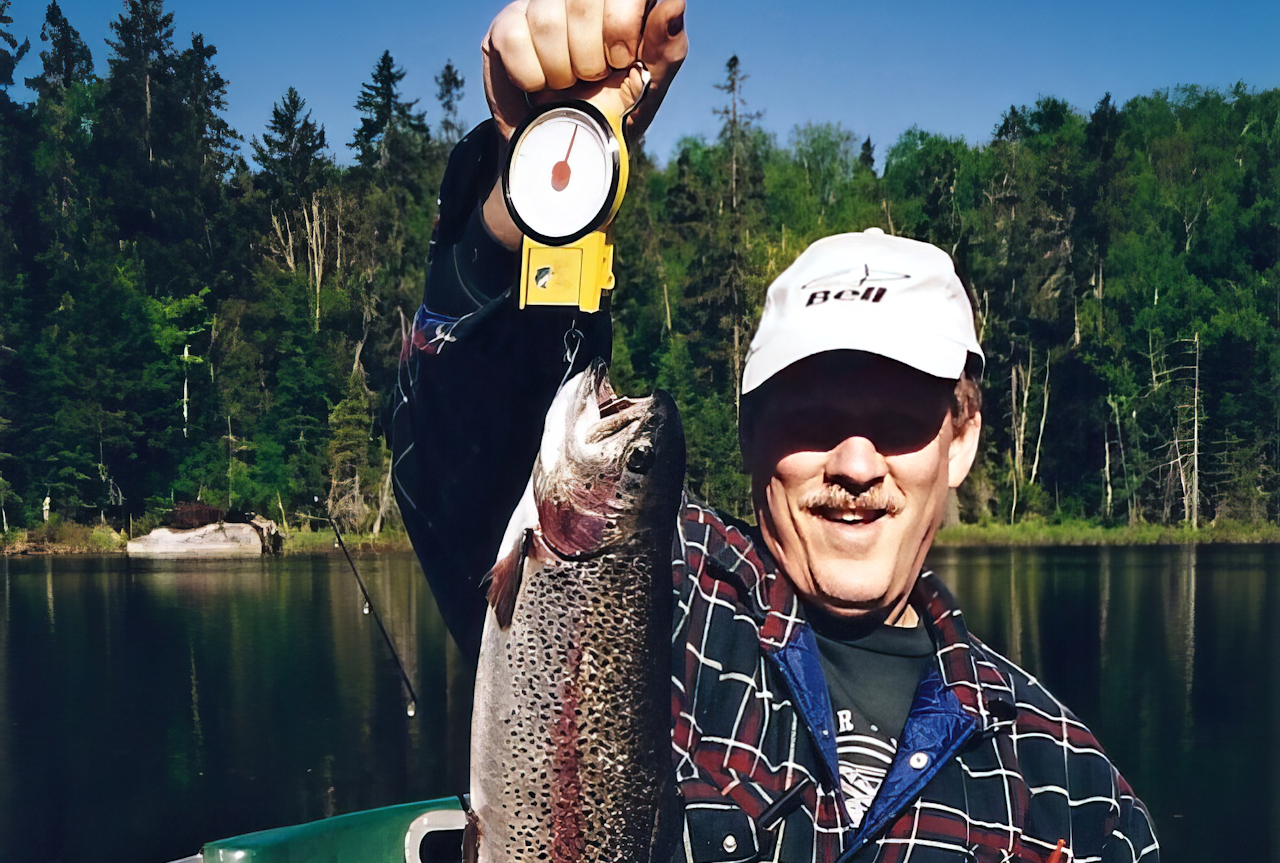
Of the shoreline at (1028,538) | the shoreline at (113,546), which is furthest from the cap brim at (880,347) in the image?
the shoreline at (1028,538)

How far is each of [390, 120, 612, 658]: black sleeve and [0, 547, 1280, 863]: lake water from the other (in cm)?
1476

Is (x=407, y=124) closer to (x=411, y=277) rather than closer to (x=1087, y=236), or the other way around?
(x=411, y=277)

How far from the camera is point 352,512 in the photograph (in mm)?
25031

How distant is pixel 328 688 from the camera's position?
70.3 feet

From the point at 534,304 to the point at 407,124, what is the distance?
32.5m

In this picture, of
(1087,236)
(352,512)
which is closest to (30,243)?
(352,512)

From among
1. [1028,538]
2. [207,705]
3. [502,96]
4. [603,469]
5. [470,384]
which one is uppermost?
[502,96]

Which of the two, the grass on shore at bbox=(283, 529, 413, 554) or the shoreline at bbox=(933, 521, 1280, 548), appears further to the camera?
the shoreline at bbox=(933, 521, 1280, 548)

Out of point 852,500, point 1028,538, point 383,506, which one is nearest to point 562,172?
point 852,500

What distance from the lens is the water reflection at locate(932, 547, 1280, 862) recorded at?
16391 millimetres

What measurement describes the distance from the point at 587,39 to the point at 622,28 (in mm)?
44

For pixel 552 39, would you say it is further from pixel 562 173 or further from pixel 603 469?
pixel 603 469

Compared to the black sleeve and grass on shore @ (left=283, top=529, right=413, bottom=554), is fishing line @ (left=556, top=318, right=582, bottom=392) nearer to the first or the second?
the black sleeve

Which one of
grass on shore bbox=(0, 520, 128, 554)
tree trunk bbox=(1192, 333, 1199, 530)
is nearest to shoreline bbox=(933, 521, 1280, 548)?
tree trunk bbox=(1192, 333, 1199, 530)
